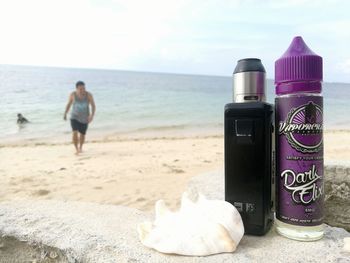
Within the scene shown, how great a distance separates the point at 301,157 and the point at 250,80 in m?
0.31

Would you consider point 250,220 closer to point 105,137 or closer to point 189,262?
point 189,262

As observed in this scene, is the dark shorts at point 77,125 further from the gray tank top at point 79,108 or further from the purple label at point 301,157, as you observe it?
the purple label at point 301,157

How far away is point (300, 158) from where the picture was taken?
1.04m

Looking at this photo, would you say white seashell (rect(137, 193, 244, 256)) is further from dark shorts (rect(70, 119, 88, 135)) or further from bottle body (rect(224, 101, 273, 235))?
dark shorts (rect(70, 119, 88, 135))

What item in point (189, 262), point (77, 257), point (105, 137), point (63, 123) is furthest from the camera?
point (63, 123)

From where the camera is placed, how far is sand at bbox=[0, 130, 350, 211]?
175 inches

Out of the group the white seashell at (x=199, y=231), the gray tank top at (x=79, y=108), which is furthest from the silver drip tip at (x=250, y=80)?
the gray tank top at (x=79, y=108)

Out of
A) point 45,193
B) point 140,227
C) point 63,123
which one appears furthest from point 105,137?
point 140,227

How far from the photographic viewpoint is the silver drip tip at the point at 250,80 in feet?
3.54

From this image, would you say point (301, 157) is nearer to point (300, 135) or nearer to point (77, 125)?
point (300, 135)

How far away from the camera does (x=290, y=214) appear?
107cm

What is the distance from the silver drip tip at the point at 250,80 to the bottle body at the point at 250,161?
43mm

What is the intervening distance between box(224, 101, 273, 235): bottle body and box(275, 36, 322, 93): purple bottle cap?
120 millimetres

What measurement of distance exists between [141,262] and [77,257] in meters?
0.27
